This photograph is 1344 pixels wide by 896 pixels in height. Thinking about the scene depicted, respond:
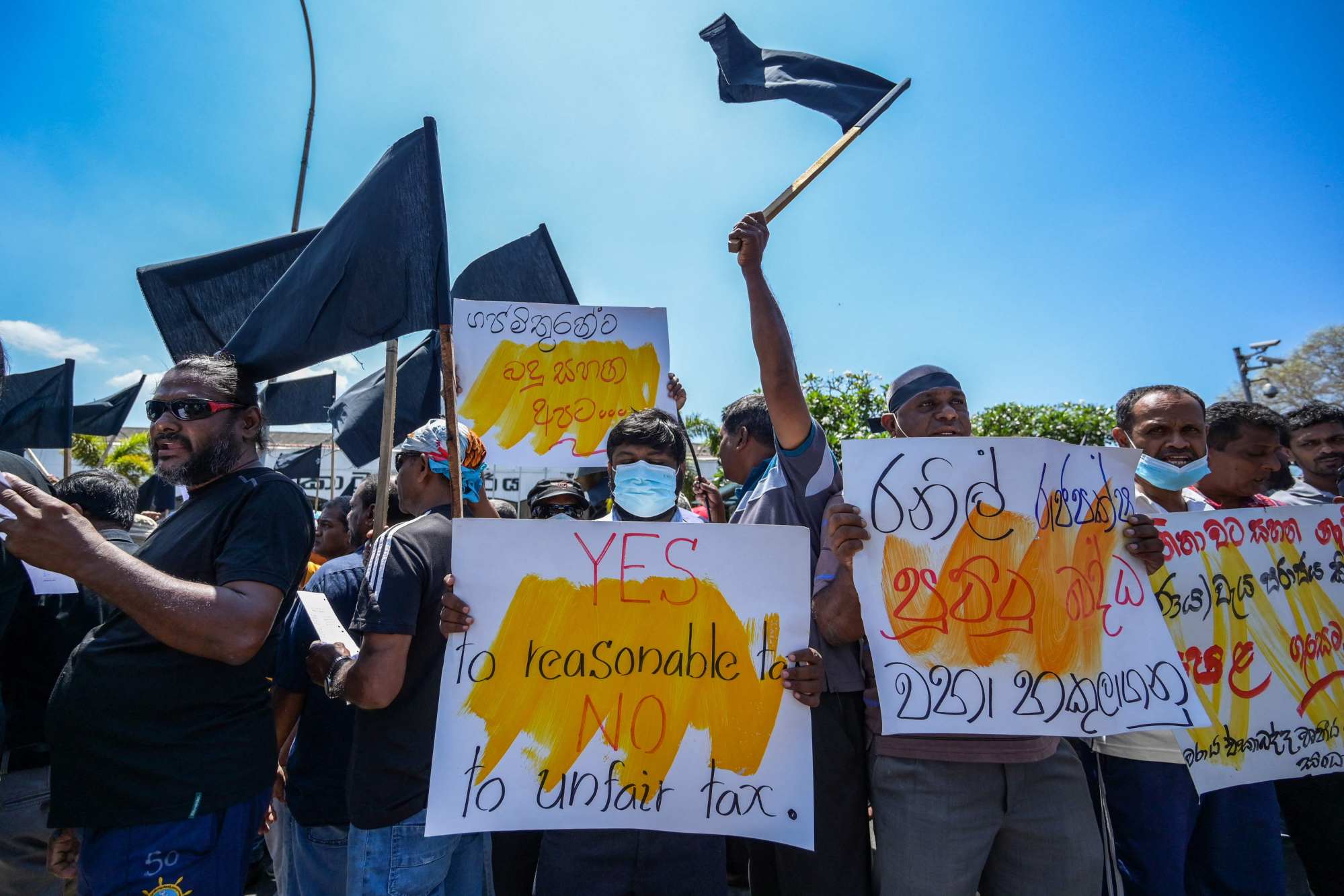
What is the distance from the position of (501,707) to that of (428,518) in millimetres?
643

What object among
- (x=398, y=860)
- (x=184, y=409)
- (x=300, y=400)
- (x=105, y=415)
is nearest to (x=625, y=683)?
(x=398, y=860)

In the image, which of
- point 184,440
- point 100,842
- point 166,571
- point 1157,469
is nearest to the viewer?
point 100,842

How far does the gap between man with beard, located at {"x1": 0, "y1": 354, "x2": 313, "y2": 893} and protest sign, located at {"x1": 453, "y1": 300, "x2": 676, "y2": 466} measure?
174cm

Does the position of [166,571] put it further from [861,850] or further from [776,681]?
[861,850]

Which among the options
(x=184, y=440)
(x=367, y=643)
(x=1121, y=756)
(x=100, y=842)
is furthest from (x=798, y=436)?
(x=100, y=842)

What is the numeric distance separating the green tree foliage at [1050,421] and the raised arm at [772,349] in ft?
74.3

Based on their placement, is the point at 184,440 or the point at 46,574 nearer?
the point at 184,440

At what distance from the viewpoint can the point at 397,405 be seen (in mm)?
4332

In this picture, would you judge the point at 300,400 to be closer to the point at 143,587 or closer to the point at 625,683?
the point at 143,587

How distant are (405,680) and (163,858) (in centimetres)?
70

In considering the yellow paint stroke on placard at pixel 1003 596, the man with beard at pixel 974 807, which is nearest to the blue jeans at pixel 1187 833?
the man with beard at pixel 974 807

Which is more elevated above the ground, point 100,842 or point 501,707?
point 501,707

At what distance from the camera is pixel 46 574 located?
247 centimetres

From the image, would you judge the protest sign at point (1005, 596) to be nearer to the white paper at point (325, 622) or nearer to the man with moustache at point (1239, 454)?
the man with moustache at point (1239, 454)
